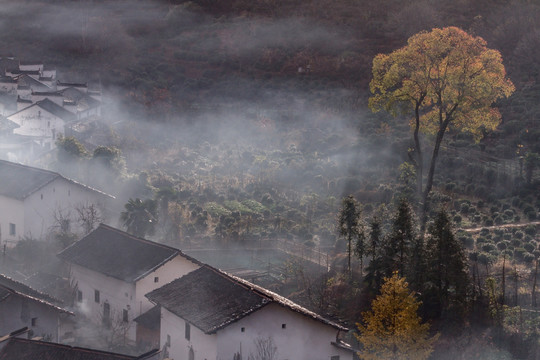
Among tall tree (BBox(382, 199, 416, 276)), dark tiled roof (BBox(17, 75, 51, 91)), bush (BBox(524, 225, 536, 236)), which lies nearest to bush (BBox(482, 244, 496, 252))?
bush (BBox(524, 225, 536, 236))

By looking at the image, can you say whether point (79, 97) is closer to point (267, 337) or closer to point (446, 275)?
point (446, 275)

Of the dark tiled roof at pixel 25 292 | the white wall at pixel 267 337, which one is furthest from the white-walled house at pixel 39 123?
the white wall at pixel 267 337


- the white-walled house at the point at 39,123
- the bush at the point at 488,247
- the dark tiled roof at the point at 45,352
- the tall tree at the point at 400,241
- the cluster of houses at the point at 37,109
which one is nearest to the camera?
the dark tiled roof at the point at 45,352

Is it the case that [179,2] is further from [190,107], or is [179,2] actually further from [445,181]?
[445,181]

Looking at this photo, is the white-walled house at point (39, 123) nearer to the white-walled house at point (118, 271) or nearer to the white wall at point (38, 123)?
the white wall at point (38, 123)

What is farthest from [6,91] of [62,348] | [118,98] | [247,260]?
[62,348]
